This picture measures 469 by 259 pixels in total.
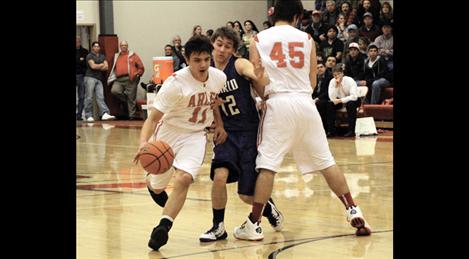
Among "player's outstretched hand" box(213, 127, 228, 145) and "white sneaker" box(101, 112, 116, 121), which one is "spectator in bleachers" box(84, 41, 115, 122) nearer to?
"white sneaker" box(101, 112, 116, 121)

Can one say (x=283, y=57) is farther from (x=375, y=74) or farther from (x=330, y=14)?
(x=330, y=14)

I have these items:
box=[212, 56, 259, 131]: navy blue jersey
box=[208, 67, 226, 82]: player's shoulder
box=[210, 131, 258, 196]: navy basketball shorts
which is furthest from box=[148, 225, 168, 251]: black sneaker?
box=[208, 67, 226, 82]: player's shoulder

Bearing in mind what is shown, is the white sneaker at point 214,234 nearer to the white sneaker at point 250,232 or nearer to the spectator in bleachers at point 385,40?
the white sneaker at point 250,232

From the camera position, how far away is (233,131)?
5848mm

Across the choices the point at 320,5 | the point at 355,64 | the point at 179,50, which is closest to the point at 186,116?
the point at 355,64

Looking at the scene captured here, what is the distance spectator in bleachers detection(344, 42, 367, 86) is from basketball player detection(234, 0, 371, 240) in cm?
1207

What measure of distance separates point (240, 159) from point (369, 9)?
1504 centimetres

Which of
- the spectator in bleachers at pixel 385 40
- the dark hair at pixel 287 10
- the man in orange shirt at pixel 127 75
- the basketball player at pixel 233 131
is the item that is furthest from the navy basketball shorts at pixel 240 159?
the man in orange shirt at pixel 127 75

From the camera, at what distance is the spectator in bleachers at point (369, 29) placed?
774 inches

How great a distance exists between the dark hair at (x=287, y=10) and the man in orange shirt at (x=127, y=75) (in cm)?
1689

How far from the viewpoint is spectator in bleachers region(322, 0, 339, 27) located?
69.3ft
